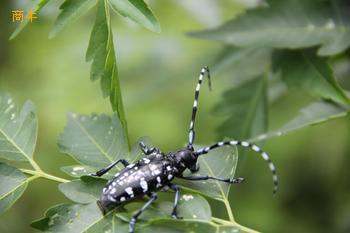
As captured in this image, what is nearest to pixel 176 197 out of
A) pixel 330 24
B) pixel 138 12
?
pixel 138 12

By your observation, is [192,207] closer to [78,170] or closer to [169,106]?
[78,170]

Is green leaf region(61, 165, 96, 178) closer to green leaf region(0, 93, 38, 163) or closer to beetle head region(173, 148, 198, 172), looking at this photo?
green leaf region(0, 93, 38, 163)

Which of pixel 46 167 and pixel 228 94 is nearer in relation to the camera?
pixel 228 94

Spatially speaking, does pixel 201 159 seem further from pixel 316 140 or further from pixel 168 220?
pixel 316 140

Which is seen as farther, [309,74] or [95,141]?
[309,74]

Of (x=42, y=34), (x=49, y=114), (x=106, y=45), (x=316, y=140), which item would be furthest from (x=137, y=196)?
(x=42, y=34)
